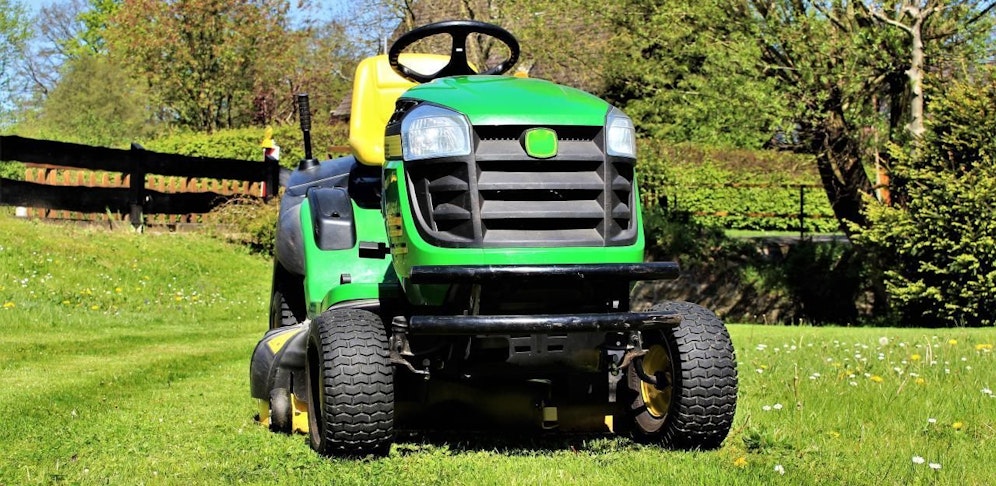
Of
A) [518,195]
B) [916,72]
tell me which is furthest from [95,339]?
[916,72]

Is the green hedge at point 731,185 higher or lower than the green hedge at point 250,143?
lower

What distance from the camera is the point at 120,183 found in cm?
1959

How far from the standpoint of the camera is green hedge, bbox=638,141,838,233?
64.4 feet

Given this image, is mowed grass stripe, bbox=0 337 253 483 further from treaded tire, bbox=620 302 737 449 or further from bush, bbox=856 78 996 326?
bush, bbox=856 78 996 326

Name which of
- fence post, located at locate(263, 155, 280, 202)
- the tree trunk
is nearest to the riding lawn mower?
the tree trunk

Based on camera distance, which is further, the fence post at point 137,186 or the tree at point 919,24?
the fence post at point 137,186

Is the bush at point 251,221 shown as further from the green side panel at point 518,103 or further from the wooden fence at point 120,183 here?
the green side panel at point 518,103

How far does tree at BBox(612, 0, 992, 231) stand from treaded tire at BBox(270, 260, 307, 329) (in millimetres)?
10505

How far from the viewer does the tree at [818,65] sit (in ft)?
52.1

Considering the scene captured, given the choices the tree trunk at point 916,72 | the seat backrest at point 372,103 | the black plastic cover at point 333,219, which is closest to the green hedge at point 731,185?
the tree trunk at point 916,72

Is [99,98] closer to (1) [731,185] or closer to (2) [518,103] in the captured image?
(1) [731,185]

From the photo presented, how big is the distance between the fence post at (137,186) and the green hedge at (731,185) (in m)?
8.64

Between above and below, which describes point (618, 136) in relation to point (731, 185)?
below

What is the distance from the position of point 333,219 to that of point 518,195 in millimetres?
1618
